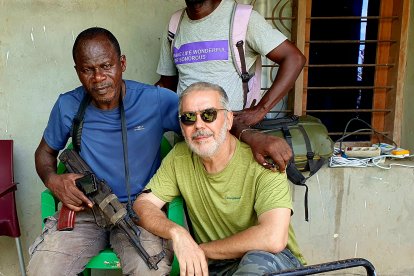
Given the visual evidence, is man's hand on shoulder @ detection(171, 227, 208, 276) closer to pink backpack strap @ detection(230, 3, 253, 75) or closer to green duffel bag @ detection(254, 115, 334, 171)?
green duffel bag @ detection(254, 115, 334, 171)

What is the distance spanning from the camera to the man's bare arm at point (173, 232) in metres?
1.54

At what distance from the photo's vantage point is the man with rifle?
1.81 metres

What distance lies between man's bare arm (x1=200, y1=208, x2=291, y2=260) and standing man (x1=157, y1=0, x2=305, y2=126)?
1.94 feet

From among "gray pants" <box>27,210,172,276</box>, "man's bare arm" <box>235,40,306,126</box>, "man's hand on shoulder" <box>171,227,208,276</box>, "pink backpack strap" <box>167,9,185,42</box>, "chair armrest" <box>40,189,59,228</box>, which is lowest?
"gray pants" <box>27,210,172,276</box>

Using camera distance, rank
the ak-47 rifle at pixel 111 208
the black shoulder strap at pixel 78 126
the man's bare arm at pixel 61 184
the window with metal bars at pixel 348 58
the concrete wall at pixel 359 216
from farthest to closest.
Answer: the window with metal bars at pixel 348 58
the concrete wall at pixel 359 216
the black shoulder strap at pixel 78 126
the man's bare arm at pixel 61 184
the ak-47 rifle at pixel 111 208

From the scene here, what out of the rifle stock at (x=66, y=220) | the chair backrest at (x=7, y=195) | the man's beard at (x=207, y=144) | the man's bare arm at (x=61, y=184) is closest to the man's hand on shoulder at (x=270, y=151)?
the man's beard at (x=207, y=144)

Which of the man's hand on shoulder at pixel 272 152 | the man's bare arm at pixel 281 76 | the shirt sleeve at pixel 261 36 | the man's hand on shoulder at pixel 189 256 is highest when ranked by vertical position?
the shirt sleeve at pixel 261 36

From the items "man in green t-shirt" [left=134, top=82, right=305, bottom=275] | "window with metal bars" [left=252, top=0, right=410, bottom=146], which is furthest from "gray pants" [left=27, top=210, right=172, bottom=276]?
"window with metal bars" [left=252, top=0, right=410, bottom=146]

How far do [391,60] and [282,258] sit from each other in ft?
6.03

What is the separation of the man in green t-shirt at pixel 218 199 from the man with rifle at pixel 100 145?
133mm

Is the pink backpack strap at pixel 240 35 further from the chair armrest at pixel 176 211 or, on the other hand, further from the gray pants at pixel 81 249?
the gray pants at pixel 81 249

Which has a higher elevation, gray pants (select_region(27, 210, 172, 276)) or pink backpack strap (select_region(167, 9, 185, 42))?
pink backpack strap (select_region(167, 9, 185, 42))

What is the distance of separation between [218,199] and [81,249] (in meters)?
0.69

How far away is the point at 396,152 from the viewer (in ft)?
8.43
